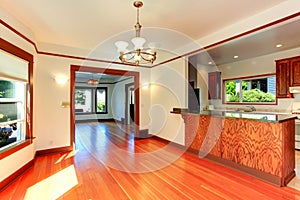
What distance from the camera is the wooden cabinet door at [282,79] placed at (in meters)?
4.31

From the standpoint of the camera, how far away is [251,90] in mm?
5500

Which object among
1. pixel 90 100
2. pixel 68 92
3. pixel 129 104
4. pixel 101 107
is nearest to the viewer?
pixel 68 92

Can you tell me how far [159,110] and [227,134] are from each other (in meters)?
2.57

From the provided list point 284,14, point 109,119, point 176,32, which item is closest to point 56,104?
point 176,32

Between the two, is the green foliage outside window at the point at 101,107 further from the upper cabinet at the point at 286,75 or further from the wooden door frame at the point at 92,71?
the upper cabinet at the point at 286,75

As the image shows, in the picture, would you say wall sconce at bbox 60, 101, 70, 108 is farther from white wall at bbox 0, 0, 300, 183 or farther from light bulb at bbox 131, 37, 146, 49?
light bulb at bbox 131, 37, 146, 49

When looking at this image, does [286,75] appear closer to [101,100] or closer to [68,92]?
[68,92]

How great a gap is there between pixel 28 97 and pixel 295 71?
6.29 meters

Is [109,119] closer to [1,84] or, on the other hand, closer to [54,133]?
[54,133]

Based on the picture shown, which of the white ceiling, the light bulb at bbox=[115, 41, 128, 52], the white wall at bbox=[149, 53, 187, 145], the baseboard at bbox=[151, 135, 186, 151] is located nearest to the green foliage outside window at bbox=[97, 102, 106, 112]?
the white wall at bbox=[149, 53, 187, 145]

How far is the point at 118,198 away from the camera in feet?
7.25

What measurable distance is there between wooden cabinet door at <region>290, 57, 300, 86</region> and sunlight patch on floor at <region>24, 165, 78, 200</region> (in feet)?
17.8

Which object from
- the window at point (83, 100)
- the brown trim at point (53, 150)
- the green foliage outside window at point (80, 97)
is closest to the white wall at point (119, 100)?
the window at point (83, 100)

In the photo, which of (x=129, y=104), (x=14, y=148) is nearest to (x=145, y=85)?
(x=129, y=104)
